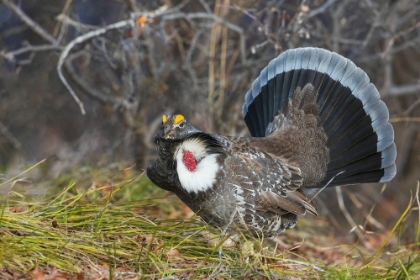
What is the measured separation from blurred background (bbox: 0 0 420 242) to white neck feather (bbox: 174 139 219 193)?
71.8 inches

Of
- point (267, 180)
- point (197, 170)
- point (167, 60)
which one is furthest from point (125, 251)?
point (167, 60)

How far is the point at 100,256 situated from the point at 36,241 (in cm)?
44

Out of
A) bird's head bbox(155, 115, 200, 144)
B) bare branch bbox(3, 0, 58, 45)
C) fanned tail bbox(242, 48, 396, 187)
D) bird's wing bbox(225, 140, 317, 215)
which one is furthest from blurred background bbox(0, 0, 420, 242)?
bird's head bbox(155, 115, 200, 144)

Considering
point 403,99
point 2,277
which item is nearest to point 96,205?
point 2,277

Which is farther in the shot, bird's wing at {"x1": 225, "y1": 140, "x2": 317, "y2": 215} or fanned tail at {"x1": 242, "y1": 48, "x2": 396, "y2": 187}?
fanned tail at {"x1": 242, "y1": 48, "x2": 396, "y2": 187}

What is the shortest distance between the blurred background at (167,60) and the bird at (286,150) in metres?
0.67

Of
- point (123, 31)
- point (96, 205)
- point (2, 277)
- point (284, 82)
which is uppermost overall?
point (123, 31)

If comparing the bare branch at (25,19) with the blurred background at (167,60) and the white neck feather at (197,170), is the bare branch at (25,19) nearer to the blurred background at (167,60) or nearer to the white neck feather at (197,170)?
the blurred background at (167,60)

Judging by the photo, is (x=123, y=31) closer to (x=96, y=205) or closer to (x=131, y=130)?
(x=131, y=130)

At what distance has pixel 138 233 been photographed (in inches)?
195

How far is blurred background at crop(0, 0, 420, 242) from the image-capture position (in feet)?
24.3

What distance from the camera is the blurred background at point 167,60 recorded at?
7414 millimetres

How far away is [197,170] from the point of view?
16.2ft

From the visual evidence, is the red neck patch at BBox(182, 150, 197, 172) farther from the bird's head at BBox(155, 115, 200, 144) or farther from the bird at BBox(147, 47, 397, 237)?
the bird's head at BBox(155, 115, 200, 144)
